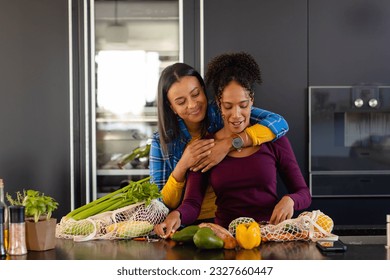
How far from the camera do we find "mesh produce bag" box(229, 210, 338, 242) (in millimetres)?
2242

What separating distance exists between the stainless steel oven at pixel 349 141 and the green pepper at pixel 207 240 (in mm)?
1643

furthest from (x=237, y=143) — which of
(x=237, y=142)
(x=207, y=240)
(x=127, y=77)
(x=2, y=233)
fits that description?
(x=127, y=77)

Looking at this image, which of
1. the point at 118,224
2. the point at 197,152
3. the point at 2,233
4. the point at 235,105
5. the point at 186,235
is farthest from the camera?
the point at 197,152

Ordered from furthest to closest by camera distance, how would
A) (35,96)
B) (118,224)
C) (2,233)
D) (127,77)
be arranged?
(127,77)
(35,96)
(118,224)
(2,233)

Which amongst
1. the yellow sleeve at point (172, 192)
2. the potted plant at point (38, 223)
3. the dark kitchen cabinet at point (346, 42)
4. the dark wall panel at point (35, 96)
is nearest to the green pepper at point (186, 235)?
the potted plant at point (38, 223)

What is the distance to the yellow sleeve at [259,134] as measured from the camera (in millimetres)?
2609

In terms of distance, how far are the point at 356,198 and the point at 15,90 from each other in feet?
7.07

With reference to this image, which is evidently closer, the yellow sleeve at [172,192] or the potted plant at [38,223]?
the potted plant at [38,223]

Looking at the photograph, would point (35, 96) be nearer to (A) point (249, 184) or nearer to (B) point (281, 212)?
(A) point (249, 184)

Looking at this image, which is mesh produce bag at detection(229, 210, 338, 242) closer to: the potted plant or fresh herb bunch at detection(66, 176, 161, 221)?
fresh herb bunch at detection(66, 176, 161, 221)

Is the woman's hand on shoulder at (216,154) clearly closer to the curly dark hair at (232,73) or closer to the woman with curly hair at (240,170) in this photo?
the woman with curly hair at (240,170)

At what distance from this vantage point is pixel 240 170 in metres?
2.63

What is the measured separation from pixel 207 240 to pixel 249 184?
→ 1.88 feet

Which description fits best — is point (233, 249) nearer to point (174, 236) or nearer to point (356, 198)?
point (174, 236)
